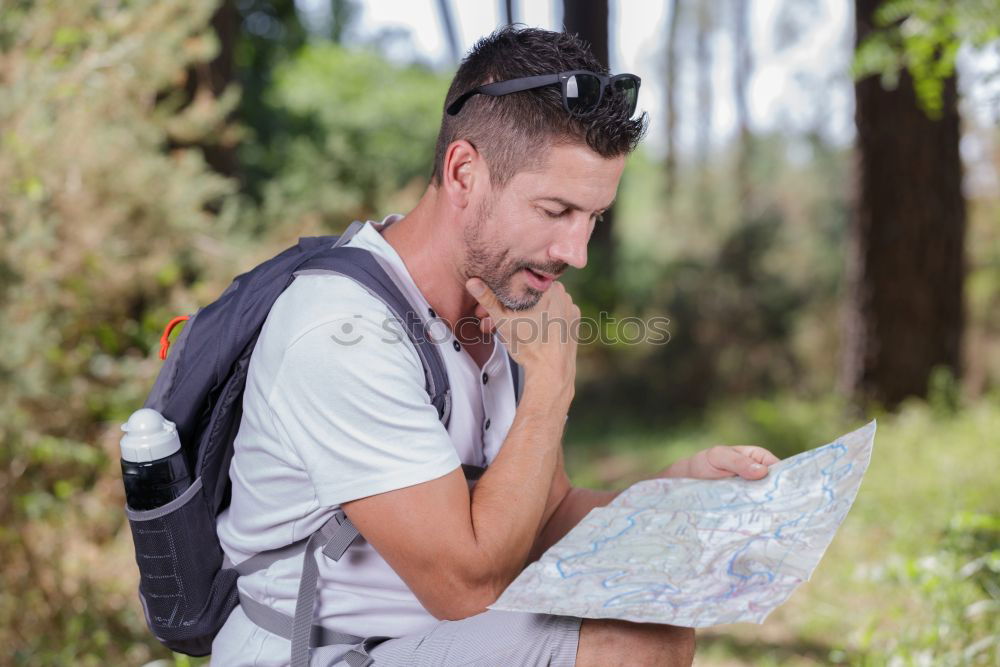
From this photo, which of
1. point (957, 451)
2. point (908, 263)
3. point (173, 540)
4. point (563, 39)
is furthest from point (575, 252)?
point (908, 263)

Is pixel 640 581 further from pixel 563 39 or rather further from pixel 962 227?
pixel 962 227

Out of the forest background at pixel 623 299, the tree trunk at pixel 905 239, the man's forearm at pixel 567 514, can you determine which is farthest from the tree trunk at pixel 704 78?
the man's forearm at pixel 567 514

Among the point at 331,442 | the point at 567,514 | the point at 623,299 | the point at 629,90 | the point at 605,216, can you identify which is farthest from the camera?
the point at 623,299

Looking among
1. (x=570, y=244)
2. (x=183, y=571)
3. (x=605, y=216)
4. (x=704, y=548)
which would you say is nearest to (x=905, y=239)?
(x=605, y=216)

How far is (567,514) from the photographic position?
2.22 m

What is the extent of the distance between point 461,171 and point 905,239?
17.7 ft

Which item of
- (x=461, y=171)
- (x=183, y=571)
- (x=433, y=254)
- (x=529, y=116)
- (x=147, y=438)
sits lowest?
(x=183, y=571)

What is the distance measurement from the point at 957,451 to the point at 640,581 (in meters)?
3.95

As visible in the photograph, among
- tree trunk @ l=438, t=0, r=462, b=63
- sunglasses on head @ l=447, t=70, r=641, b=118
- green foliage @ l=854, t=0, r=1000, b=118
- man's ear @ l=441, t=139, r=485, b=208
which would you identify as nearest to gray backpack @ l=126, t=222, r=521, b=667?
man's ear @ l=441, t=139, r=485, b=208

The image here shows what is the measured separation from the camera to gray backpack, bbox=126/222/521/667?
1.75 meters

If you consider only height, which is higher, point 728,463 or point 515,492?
point 515,492

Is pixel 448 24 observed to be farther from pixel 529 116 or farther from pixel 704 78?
pixel 704 78

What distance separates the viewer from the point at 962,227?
21.1 feet

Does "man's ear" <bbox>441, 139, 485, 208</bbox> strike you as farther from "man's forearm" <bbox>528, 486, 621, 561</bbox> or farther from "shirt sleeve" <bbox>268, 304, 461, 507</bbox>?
"man's forearm" <bbox>528, 486, 621, 561</bbox>
